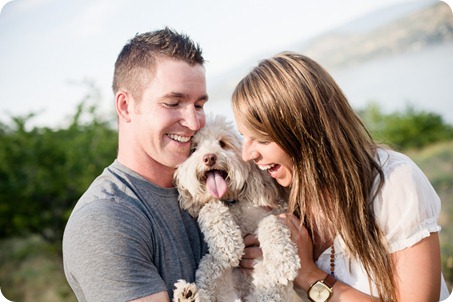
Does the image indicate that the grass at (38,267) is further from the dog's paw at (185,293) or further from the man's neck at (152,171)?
the dog's paw at (185,293)

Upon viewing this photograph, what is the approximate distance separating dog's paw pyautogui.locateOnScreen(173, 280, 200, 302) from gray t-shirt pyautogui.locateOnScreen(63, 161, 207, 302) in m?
0.08

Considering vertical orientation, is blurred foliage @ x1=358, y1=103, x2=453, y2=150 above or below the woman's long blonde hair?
below

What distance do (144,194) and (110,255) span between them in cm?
49

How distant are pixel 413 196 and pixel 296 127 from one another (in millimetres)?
764

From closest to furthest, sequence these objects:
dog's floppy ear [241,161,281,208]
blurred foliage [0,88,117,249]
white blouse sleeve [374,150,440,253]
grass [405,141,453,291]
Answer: white blouse sleeve [374,150,440,253] → dog's floppy ear [241,161,281,208] → blurred foliage [0,88,117,249] → grass [405,141,453,291]

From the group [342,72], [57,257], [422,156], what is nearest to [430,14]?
[342,72]

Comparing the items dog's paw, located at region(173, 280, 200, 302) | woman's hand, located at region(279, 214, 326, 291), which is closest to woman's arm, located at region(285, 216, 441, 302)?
woman's hand, located at region(279, 214, 326, 291)

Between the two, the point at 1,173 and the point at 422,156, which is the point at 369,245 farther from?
the point at 422,156

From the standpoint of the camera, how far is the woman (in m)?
2.84

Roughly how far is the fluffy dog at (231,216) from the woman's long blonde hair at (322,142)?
0.26 metres

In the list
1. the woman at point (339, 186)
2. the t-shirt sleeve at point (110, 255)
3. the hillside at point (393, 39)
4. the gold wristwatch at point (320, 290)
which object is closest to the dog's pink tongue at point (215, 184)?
the woman at point (339, 186)

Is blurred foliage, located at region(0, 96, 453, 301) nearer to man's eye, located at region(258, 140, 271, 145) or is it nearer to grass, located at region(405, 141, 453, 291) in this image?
grass, located at region(405, 141, 453, 291)

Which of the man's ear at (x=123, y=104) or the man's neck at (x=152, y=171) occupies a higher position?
the man's ear at (x=123, y=104)

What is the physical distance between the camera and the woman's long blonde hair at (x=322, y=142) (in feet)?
9.64
